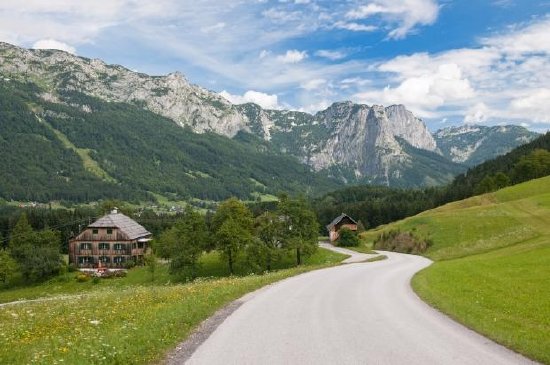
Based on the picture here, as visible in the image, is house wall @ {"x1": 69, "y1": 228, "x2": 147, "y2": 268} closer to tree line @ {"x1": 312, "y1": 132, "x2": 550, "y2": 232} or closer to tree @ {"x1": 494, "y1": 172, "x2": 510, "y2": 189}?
tree line @ {"x1": 312, "y1": 132, "x2": 550, "y2": 232}

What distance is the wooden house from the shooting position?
12275 cm

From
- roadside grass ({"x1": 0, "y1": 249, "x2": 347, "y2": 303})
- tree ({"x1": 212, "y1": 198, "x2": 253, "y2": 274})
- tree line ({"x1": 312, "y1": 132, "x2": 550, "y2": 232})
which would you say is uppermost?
tree line ({"x1": 312, "y1": 132, "x2": 550, "y2": 232})

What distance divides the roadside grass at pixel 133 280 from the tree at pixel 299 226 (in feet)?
9.12

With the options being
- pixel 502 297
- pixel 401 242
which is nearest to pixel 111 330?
pixel 502 297

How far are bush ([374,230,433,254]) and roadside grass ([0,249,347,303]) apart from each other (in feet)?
41.6

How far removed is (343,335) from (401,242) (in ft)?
237

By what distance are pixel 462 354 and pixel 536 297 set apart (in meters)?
13.8

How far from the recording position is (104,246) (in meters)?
124

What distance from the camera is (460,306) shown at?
79.6 ft

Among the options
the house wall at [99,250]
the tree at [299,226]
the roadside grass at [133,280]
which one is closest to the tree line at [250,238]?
the tree at [299,226]

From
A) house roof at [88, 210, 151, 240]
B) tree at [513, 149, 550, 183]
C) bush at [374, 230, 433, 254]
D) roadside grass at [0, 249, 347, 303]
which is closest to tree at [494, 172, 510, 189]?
tree at [513, 149, 550, 183]

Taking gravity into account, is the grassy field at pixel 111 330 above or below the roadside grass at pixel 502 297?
above

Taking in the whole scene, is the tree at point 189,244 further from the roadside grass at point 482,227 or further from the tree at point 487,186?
the tree at point 487,186

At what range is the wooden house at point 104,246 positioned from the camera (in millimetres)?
122750
